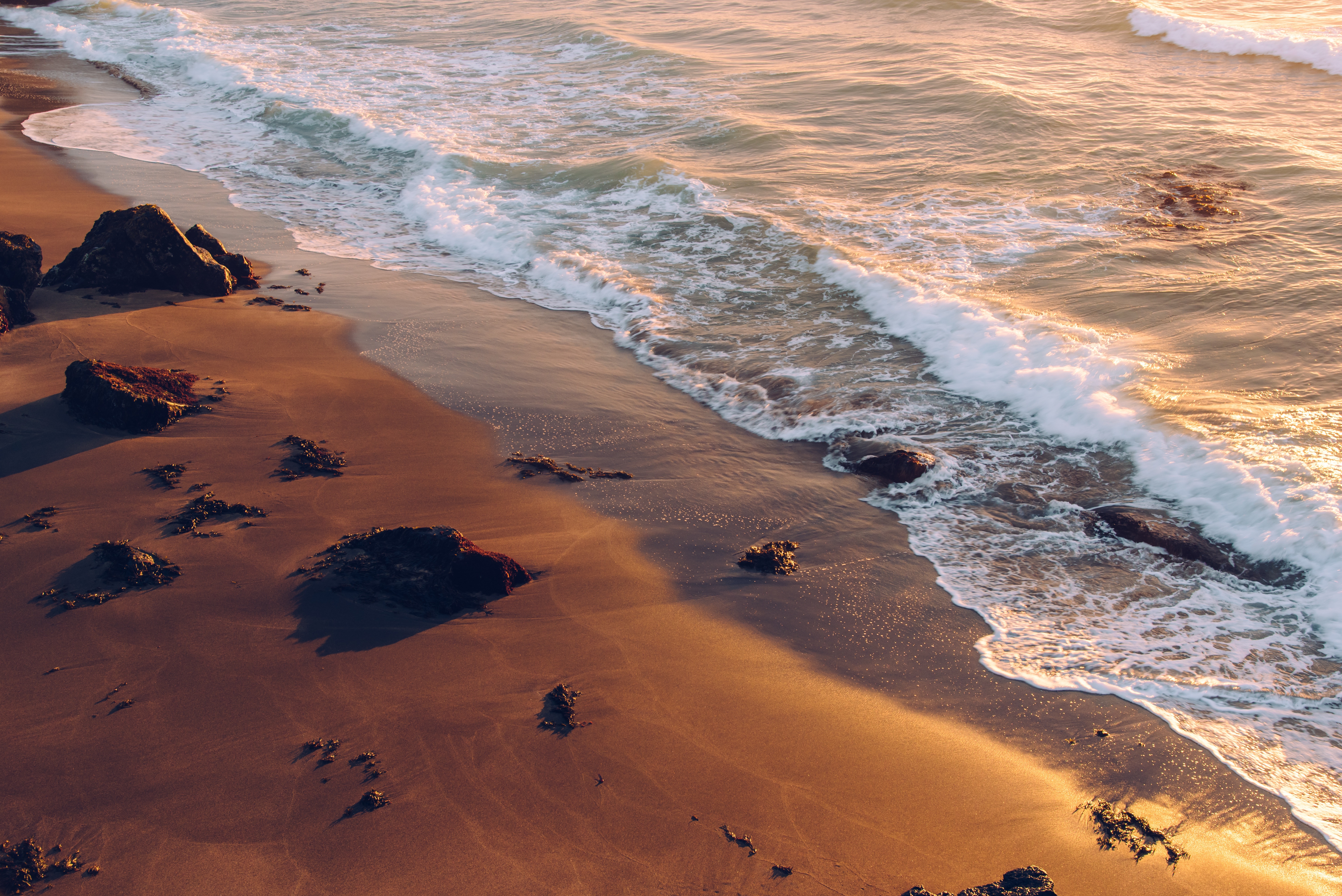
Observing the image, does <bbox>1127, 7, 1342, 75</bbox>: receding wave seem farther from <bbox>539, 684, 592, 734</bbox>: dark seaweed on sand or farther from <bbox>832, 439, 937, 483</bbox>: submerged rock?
<bbox>539, 684, 592, 734</bbox>: dark seaweed on sand

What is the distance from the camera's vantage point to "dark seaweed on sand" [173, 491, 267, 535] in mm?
4934

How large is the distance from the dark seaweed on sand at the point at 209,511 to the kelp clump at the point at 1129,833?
4.73 m

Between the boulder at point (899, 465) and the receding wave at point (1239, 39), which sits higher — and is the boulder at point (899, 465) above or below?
below

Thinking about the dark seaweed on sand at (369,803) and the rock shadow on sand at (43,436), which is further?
the rock shadow on sand at (43,436)

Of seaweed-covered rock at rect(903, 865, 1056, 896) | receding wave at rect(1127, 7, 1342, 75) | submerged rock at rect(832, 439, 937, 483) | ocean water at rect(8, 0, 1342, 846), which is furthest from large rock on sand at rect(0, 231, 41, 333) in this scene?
receding wave at rect(1127, 7, 1342, 75)

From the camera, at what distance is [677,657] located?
4359 millimetres

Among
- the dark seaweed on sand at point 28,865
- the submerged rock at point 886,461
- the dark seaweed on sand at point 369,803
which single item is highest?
the submerged rock at point 886,461

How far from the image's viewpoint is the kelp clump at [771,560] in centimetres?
512

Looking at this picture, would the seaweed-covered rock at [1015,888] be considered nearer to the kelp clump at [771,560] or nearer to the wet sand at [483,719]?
the wet sand at [483,719]

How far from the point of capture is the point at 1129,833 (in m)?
3.50

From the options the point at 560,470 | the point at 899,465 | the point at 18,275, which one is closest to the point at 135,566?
the point at 560,470

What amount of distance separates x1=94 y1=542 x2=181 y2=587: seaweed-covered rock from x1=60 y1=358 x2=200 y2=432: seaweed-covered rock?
1491mm

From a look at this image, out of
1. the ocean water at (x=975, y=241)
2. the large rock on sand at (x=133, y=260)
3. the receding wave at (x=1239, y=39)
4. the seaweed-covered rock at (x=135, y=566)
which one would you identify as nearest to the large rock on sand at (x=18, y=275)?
the large rock on sand at (x=133, y=260)

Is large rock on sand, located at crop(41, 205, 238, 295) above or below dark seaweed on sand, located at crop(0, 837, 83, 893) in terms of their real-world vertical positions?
above
